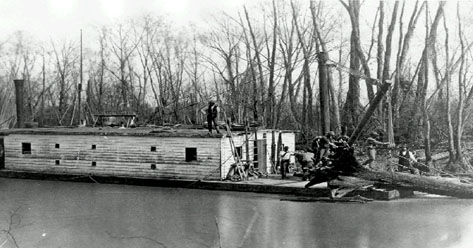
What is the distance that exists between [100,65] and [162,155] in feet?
120

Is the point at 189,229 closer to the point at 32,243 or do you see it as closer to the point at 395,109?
the point at 32,243

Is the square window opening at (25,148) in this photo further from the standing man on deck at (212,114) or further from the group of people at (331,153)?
the group of people at (331,153)

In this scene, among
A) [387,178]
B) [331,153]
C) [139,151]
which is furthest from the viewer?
[139,151]

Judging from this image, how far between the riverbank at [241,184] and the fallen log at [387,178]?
0.46m

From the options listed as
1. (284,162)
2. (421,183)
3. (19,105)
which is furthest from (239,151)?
(19,105)

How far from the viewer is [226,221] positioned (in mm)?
15609

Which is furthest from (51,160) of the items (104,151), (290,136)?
(290,136)

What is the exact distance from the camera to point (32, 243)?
13.7 metres

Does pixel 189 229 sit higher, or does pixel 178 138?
pixel 178 138

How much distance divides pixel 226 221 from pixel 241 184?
557 centimetres

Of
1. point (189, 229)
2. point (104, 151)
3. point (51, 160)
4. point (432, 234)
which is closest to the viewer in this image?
point (432, 234)

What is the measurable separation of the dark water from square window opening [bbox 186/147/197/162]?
2521 millimetres

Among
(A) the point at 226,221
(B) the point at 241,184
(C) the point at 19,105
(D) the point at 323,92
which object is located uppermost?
(C) the point at 19,105

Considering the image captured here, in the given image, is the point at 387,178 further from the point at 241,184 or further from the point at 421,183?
the point at 241,184
